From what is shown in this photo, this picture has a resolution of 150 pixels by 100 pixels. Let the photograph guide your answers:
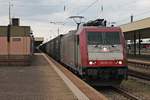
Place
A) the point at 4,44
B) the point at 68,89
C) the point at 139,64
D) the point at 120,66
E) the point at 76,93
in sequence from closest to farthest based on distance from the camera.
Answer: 1. the point at 76,93
2. the point at 68,89
3. the point at 120,66
4. the point at 4,44
5. the point at 139,64

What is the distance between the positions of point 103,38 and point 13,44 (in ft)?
35.3

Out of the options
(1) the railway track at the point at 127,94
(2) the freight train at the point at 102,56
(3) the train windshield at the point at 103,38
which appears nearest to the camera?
(1) the railway track at the point at 127,94

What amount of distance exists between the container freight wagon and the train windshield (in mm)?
9960

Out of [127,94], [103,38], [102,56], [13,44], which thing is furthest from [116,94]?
[13,44]

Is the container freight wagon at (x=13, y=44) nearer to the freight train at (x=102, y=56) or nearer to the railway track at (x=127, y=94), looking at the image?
the freight train at (x=102, y=56)

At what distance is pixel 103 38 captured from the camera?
67.3 feet

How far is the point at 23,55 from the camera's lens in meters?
29.8

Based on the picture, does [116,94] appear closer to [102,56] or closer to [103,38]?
[102,56]

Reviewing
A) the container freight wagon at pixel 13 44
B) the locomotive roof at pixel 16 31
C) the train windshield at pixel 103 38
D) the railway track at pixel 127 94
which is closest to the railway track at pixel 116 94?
the railway track at pixel 127 94

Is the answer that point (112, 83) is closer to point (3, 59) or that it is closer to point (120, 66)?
point (120, 66)

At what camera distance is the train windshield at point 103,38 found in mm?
20359

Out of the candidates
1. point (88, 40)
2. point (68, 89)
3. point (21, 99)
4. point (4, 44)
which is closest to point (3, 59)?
point (4, 44)

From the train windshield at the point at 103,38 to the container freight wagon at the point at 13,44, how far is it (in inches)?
392

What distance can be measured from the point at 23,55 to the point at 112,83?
11304 millimetres
